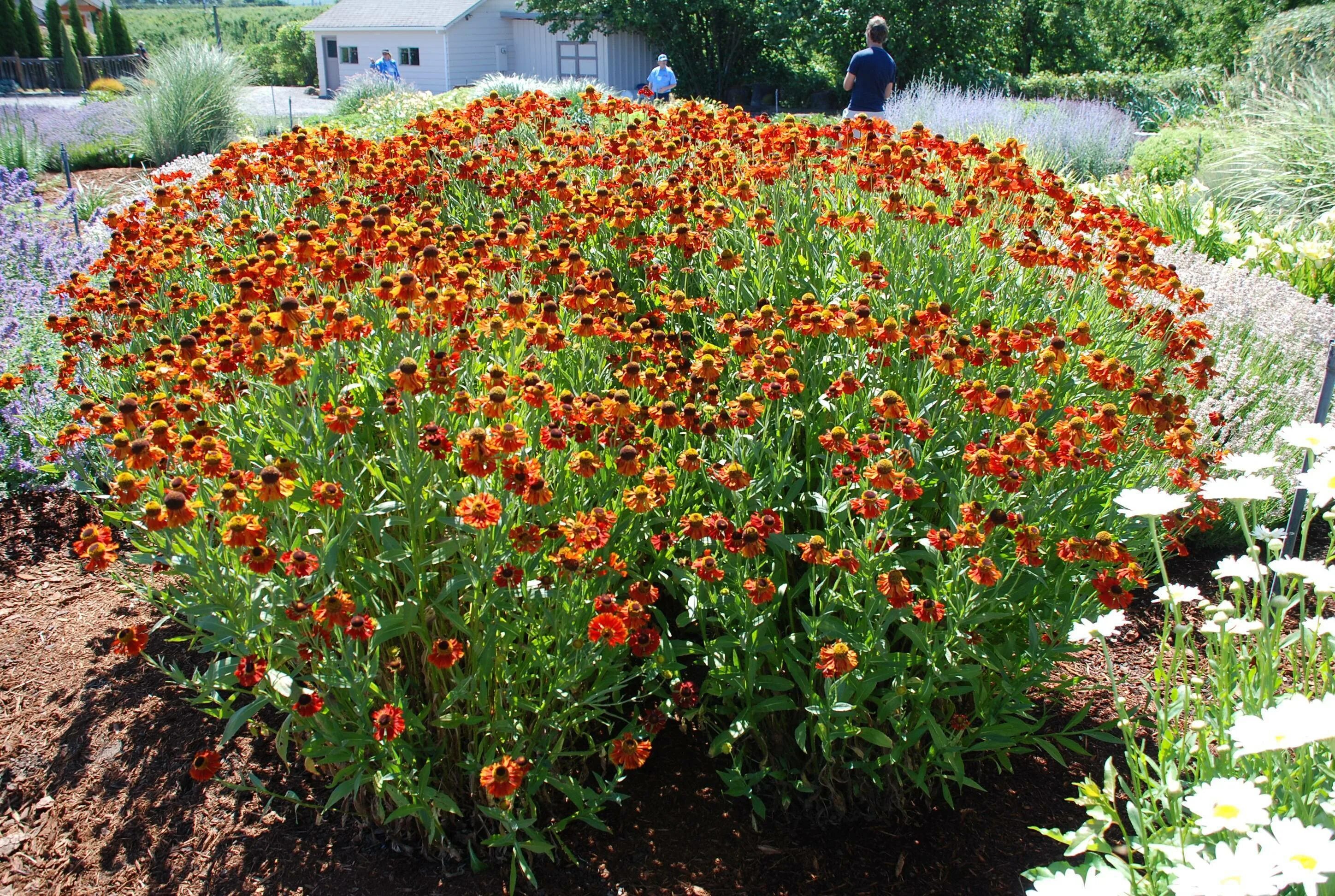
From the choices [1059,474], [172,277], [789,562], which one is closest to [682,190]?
[789,562]

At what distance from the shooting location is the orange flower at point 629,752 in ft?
7.41

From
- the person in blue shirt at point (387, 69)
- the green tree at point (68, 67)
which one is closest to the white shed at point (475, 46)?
the person in blue shirt at point (387, 69)

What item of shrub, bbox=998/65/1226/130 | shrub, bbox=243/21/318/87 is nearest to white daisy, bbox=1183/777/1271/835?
shrub, bbox=998/65/1226/130

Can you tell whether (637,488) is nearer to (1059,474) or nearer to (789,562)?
(789,562)

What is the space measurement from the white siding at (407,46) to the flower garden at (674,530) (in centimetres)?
3215

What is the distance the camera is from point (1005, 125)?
12523 millimetres

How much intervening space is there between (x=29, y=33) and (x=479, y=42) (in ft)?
66.0

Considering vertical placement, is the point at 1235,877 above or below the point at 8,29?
below

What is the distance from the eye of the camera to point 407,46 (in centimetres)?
3516

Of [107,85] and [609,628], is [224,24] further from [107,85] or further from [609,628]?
[609,628]

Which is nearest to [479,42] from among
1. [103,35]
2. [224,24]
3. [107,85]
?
[107,85]

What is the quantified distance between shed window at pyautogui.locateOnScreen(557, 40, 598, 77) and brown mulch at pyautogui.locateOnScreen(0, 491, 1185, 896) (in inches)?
1212

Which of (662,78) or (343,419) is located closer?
(343,419)

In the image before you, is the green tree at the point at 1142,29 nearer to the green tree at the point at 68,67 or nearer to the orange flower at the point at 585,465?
the green tree at the point at 68,67
